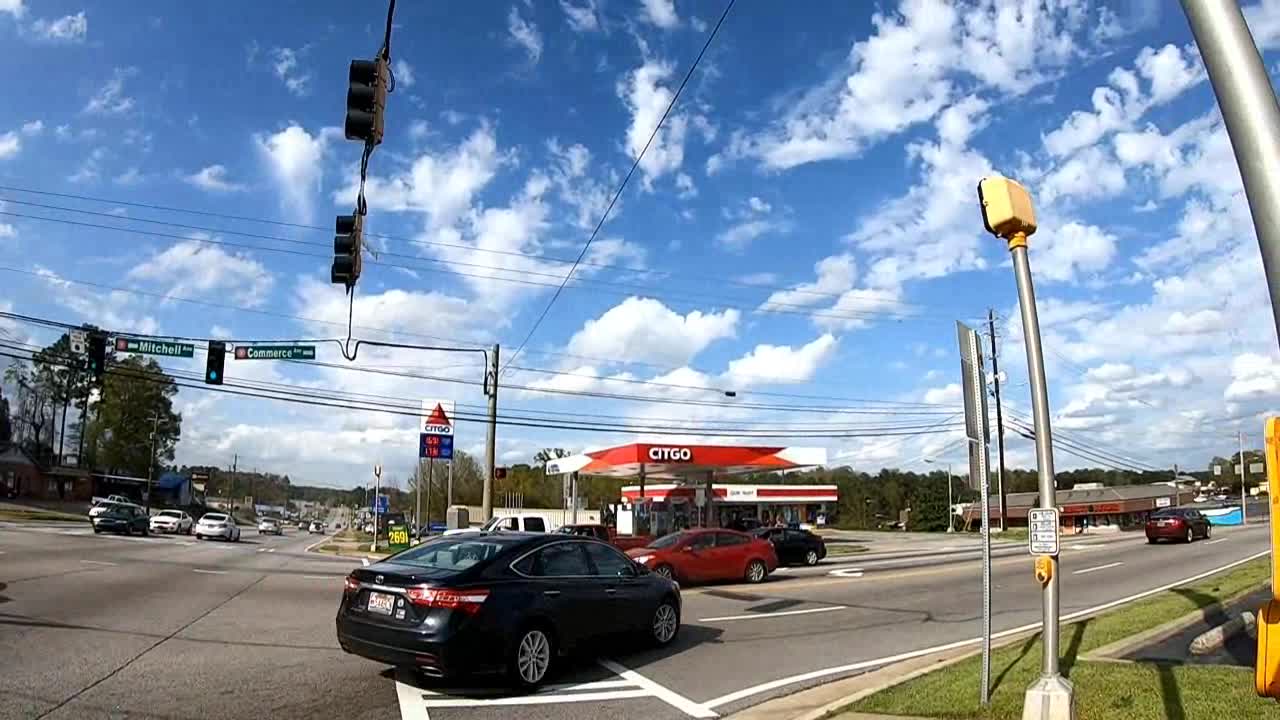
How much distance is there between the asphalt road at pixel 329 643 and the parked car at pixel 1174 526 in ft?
53.9

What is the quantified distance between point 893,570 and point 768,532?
5.83 meters

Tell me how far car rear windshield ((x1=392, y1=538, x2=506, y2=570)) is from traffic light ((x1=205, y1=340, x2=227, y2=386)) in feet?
63.1

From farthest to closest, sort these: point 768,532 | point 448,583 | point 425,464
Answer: point 425,464 < point 768,532 < point 448,583

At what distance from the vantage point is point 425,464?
83688mm

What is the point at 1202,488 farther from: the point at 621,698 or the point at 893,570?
the point at 621,698

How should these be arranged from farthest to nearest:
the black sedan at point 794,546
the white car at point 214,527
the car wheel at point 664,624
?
the white car at point 214,527 < the black sedan at point 794,546 < the car wheel at point 664,624

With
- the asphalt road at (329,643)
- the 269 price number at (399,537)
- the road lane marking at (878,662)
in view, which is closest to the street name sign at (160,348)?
the asphalt road at (329,643)

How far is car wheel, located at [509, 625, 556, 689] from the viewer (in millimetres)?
8312

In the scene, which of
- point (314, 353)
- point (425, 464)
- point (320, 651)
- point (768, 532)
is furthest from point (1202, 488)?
point (320, 651)

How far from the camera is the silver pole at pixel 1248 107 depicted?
9.35ft

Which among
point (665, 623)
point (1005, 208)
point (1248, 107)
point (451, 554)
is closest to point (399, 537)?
point (665, 623)

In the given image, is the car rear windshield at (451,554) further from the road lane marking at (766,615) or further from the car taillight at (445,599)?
the road lane marking at (766,615)

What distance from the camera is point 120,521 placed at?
3991 centimetres

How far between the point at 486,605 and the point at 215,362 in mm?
20978
